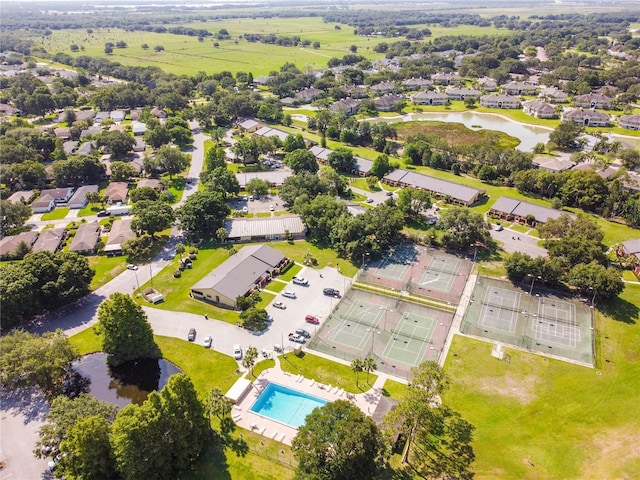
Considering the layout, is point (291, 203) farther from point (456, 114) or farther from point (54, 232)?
point (456, 114)

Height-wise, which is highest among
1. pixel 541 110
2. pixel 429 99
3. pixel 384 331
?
pixel 541 110

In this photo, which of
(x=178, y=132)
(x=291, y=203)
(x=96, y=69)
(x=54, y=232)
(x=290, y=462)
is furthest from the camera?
(x=96, y=69)

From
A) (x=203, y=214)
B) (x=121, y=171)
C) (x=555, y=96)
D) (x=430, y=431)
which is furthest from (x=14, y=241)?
(x=555, y=96)

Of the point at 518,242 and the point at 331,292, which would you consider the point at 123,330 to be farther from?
the point at 518,242

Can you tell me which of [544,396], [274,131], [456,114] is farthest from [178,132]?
[544,396]

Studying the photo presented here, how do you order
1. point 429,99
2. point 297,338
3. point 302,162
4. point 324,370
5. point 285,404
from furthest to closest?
point 429,99 → point 302,162 → point 297,338 → point 324,370 → point 285,404

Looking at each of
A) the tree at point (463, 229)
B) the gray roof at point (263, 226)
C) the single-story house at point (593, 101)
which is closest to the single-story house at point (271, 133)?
the gray roof at point (263, 226)

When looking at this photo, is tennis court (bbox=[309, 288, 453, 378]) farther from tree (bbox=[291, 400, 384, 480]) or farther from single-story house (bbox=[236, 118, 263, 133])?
single-story house (bbox=[236, 118, 263, 133])
